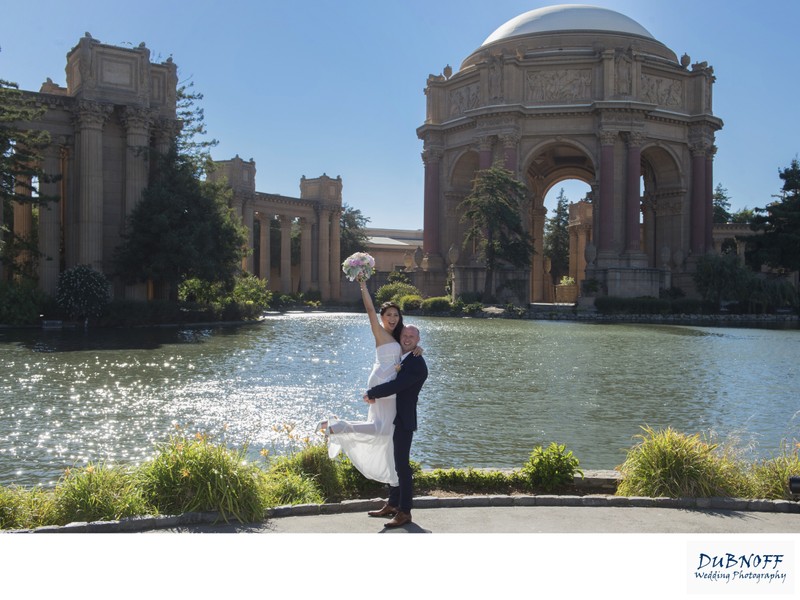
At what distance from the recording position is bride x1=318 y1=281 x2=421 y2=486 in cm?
656

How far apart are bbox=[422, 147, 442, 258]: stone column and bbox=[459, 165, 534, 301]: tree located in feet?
42.9

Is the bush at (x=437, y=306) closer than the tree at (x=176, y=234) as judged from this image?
No

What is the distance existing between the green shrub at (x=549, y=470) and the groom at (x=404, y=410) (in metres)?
1.73

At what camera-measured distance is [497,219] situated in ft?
167

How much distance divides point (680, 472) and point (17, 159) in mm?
29725

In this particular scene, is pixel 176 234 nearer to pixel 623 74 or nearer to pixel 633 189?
pixel 633 189

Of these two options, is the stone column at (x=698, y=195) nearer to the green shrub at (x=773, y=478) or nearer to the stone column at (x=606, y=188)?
the stone column at (x=606, y=188)

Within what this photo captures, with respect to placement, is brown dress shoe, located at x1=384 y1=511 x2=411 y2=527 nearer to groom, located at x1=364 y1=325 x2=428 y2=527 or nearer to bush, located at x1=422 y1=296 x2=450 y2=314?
groom, located at x1=364 y1=325 x2=428 y2=527

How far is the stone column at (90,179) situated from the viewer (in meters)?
34.9

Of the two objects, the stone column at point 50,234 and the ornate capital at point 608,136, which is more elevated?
the ornate capital at point 608,136

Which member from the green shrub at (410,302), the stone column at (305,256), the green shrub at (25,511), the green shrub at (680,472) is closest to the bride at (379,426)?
the green shrub at (25,511)

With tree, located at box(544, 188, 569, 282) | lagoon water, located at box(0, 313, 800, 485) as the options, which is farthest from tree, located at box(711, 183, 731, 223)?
lagoon water, located at box(0, 313, 800, 485)

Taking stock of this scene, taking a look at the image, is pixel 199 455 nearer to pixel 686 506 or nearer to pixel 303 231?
pixel 686 506

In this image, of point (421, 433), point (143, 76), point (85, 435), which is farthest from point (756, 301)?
point (85, 435)
